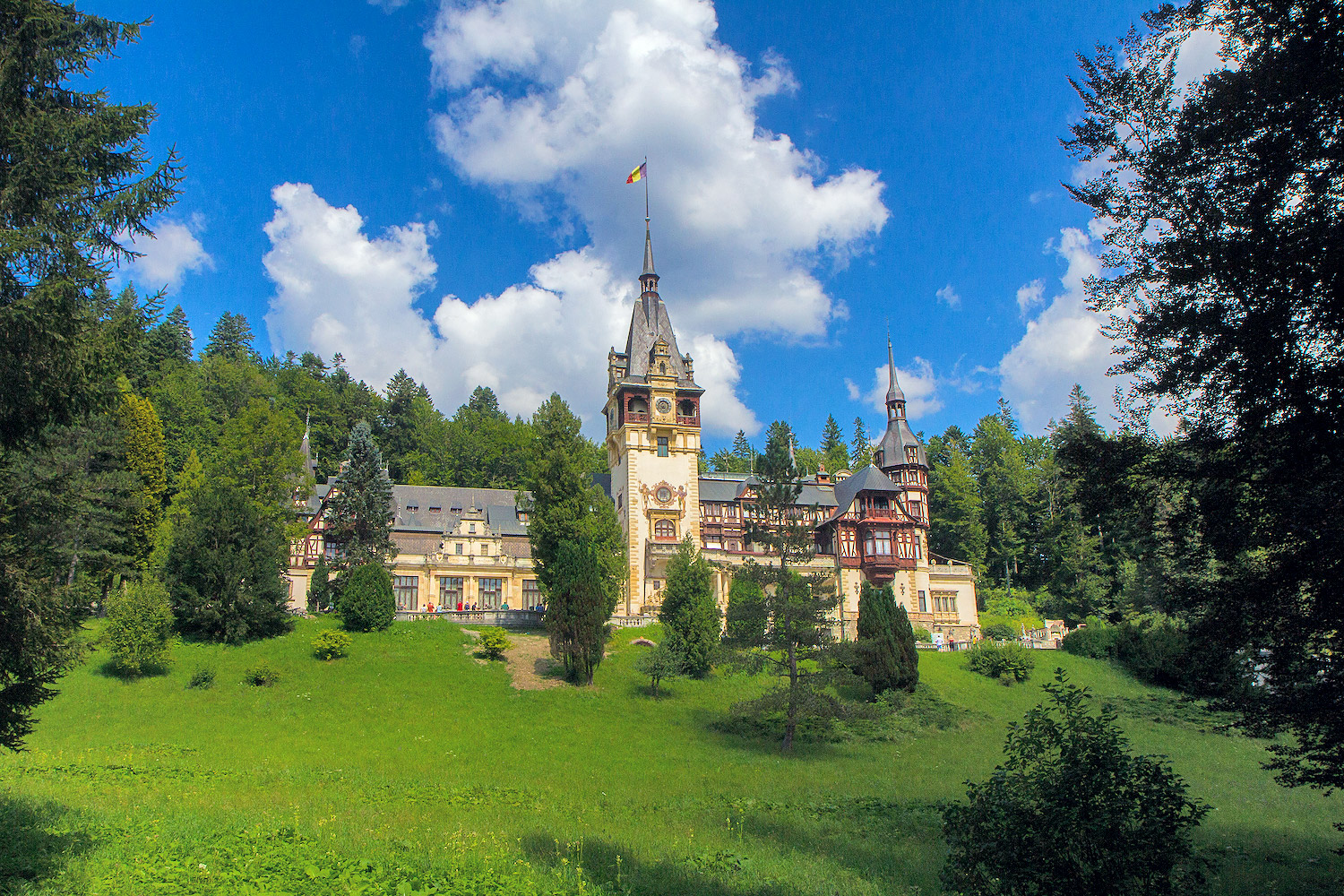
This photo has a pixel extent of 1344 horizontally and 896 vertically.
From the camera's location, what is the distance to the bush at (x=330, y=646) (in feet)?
123

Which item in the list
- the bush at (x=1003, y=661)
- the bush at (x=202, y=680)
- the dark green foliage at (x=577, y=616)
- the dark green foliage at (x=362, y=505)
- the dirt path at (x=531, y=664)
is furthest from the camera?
the dark green foliage at (x=362, y=505)

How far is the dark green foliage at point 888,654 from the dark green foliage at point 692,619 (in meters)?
7.62

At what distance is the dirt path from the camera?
37219 mm

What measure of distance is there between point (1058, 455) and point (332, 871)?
505 inches

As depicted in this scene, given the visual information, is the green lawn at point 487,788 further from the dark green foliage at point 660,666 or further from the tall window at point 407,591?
the tall window at point 407,591

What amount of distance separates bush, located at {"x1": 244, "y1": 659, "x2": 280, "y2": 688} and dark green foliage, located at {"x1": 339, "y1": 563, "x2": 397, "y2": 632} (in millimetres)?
7979

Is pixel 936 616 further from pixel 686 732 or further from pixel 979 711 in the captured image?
pixel 686 732

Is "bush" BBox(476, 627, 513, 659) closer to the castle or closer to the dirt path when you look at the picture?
the dirt path

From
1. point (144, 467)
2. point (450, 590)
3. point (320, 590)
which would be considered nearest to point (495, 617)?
point (450, 590)

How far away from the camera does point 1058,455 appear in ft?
43.0

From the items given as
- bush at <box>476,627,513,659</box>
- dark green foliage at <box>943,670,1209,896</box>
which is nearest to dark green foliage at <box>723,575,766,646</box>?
bush at <box>476,627,513,659</box>

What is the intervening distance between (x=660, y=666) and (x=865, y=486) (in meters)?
28.5

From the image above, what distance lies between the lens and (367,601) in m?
42.2

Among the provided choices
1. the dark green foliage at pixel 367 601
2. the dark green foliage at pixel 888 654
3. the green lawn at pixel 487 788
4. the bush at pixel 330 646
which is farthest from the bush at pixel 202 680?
the dark green foliage at pixel 888 654
